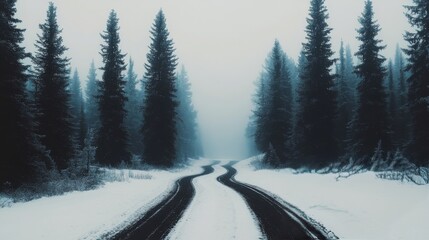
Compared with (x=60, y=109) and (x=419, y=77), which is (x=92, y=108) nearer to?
(x=60, y=109)

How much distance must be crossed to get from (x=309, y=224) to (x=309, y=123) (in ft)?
75.0

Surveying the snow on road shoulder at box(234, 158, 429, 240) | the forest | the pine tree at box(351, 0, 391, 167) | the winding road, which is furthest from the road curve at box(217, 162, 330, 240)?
the pine tree at box(351, 0, 391, 167)

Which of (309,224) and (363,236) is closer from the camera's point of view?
(363,236)

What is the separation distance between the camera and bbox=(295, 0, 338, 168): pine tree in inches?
1183

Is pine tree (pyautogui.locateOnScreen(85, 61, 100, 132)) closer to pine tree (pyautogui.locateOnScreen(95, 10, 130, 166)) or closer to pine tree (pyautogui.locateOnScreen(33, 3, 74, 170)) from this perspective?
pine tree (pyautogui.locateOnScreen(95, 10, 130, 166))

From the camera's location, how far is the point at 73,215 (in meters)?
9.48

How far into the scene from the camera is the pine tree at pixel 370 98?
29234mm

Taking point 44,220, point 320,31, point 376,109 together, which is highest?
point 320,31

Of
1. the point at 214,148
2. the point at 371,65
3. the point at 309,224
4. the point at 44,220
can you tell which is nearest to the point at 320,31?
the point at 371,65

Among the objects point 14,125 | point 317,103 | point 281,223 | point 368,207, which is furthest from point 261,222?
Result: point 317,103

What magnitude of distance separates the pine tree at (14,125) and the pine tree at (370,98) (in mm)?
24970

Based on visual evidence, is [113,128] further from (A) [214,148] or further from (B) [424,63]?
(A) [214,148]

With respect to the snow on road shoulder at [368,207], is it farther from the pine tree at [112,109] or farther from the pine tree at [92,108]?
the pine tree at [92,108]

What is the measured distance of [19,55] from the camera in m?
16.0
